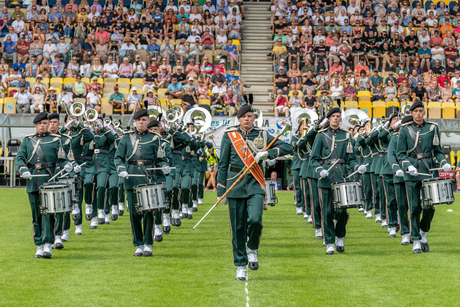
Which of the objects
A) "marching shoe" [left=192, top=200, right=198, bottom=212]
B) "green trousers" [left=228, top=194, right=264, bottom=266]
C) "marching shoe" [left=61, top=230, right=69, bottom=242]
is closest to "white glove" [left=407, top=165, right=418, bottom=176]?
"green trousers" [left=228, top=194, right=264, bottom=266]

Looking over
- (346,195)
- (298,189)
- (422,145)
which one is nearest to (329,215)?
(346,195)

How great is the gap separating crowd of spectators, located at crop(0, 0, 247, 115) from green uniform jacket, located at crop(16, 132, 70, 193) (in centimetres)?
1211

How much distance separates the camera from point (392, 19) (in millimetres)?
29922

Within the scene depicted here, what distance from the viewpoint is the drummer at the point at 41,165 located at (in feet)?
33.5

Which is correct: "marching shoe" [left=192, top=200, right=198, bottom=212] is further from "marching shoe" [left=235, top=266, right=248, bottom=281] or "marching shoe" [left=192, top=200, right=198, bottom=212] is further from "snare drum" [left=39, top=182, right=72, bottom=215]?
"marching shoe" [left=235, top=266, right=248, bottom=281]

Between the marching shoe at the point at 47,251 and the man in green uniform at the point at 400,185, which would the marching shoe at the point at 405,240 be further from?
the marching shoe at the point at 47,251

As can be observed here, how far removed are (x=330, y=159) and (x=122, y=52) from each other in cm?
1847

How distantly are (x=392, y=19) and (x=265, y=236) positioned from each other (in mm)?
19523

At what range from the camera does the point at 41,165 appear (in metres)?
10.3

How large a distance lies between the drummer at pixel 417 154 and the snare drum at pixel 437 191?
0.29 m

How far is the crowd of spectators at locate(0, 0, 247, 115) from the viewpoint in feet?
81.3

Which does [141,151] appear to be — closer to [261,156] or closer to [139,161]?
[139,161]

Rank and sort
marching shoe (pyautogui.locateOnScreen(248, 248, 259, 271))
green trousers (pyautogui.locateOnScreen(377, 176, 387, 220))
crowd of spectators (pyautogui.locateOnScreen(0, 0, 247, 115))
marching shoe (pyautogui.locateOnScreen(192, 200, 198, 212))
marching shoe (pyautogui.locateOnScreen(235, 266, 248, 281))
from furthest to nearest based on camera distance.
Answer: crowd of spectators (pyautogui.locateOnScreen(0, 0, 247, 115)) < marching shoe (pyautogui.locateOnScreen(192, 200, 198, 212)) < green trousers (pyautogui.locateOnScreen(377, 176, 387, 220)) < marching shoe (pyautogui.locateOnScreen(248, 248, 259, 271)) < marching shoe (pyautogui.locateOnScreen(235, 266, 248, 281))

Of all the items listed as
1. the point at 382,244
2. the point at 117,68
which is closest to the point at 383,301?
the point at 382,244
